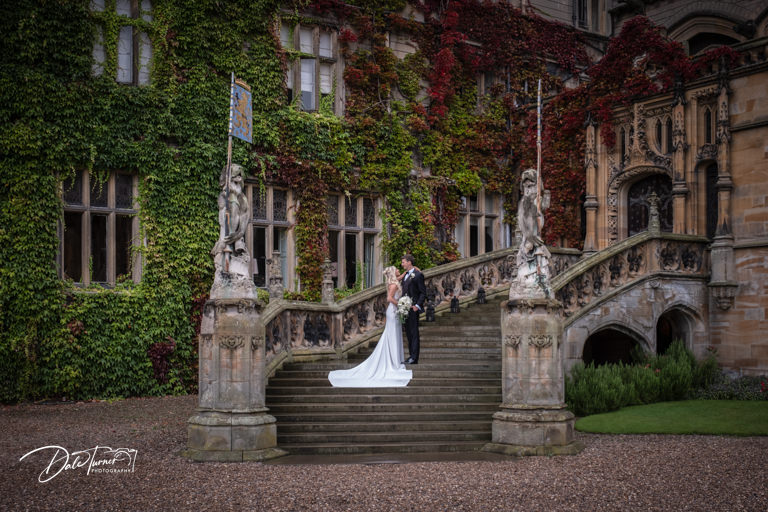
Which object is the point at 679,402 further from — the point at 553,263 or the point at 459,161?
the point at 459,161

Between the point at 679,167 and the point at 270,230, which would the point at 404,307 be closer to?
the point at 270,230

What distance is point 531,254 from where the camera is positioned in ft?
38.9

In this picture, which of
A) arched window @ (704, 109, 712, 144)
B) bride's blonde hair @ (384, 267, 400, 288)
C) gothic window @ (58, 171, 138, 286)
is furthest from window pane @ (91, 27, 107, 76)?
arched window @ (704, 109, 712, 144)

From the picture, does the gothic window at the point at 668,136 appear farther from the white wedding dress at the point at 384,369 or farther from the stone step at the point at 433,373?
the white wedding dress at the point at 384,369

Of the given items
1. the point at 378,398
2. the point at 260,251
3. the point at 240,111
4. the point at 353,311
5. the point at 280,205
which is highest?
the point at 240,111

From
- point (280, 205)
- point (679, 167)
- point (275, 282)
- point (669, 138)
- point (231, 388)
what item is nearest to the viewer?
point (231, 388)

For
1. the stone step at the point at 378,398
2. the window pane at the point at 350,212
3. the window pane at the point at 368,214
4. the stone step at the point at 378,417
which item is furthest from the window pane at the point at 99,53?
the stone step at the point at 378,417

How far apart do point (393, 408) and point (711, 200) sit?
33.0 feet

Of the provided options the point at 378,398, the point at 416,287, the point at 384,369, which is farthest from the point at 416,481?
the point at 416,287

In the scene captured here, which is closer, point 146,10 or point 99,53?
point 99,53

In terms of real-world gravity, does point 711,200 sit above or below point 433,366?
above

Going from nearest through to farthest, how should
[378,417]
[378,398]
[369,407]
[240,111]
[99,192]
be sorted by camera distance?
[240,111], [378,417], [369,407], [378,398], [99,192]

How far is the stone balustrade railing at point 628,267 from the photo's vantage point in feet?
52.4

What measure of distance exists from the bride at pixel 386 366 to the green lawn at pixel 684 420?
10.00ft
